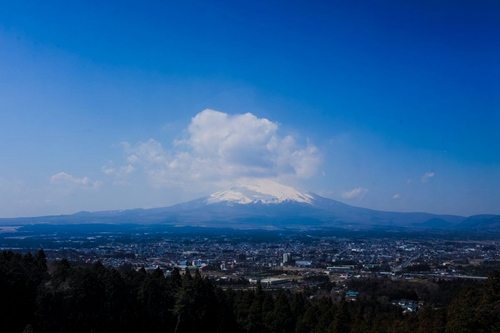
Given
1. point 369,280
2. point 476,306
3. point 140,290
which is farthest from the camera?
point 369,280

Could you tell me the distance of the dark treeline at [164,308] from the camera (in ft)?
58.1

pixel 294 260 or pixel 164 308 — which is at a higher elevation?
pixel 164 308

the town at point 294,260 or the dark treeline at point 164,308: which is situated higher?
the dark treeline at point 164,308

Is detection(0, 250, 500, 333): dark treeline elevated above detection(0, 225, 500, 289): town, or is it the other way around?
detection(0, 250, 500, 333): dark treeline

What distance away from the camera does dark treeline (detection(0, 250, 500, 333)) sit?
1772cm

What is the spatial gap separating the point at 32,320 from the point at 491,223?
193926 mm

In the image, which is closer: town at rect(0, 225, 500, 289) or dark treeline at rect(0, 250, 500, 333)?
dark treeline at rect(0, 250, 500, 333)

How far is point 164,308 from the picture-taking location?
20.8 m

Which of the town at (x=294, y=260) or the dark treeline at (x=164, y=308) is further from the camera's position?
the town at (x=294, y=260)

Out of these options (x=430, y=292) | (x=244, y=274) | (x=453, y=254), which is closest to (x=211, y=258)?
(x=244, y=274)

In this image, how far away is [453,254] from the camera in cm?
7794

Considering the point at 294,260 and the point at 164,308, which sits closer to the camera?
the point at 164,308

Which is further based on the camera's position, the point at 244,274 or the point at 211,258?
the point at 211,258

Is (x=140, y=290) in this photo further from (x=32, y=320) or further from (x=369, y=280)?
(x=369, y=280)
